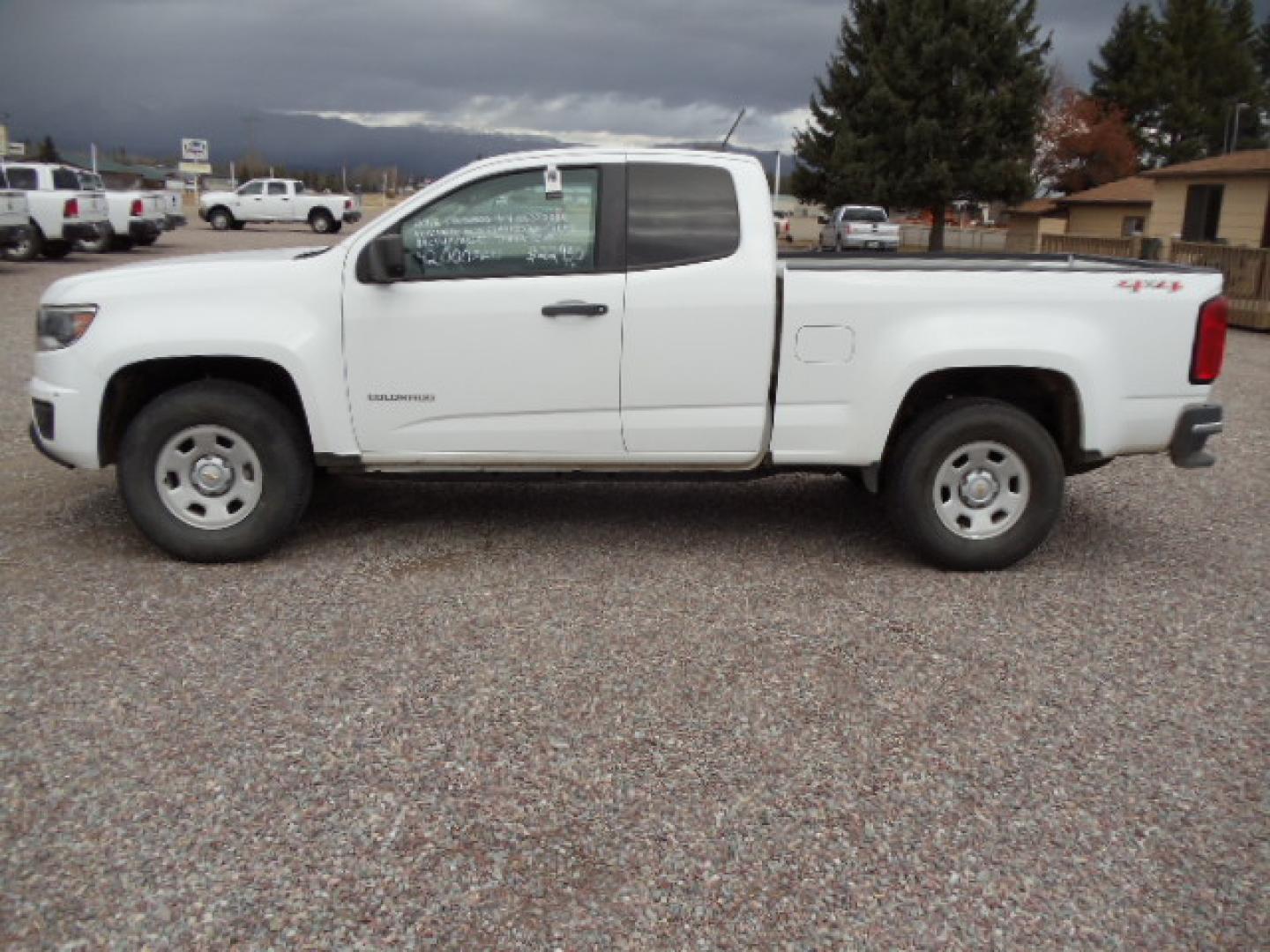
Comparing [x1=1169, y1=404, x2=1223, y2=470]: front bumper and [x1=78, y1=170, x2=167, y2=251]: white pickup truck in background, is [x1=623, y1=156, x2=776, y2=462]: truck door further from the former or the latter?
[x1=78, y1=170, x2=167, y2=251]: white pickup truck in background

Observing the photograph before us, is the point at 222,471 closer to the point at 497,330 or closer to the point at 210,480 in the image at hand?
the point at 210,480

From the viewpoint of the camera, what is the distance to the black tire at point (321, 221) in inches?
1666

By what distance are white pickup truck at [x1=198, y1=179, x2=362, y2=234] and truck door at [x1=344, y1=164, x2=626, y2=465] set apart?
38.7 meters

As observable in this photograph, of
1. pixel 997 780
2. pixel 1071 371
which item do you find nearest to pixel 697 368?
pixel 1071 371

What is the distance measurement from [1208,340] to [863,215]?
3295 centimetres

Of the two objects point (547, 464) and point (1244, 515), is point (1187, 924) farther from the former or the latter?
point (1244, 515)

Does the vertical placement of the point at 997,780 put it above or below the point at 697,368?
below

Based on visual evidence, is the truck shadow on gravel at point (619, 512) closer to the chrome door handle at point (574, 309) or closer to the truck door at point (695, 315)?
the truck door at point (695, 315)

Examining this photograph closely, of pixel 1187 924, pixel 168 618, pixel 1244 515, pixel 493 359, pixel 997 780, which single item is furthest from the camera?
pixel 1244 515

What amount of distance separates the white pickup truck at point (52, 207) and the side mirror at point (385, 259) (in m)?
19.9

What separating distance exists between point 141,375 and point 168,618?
136 cm

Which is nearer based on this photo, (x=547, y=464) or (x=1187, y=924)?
(x=1187, y=924)

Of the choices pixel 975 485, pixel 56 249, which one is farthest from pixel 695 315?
pixel 56 249

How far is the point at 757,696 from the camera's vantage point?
4.25 m
